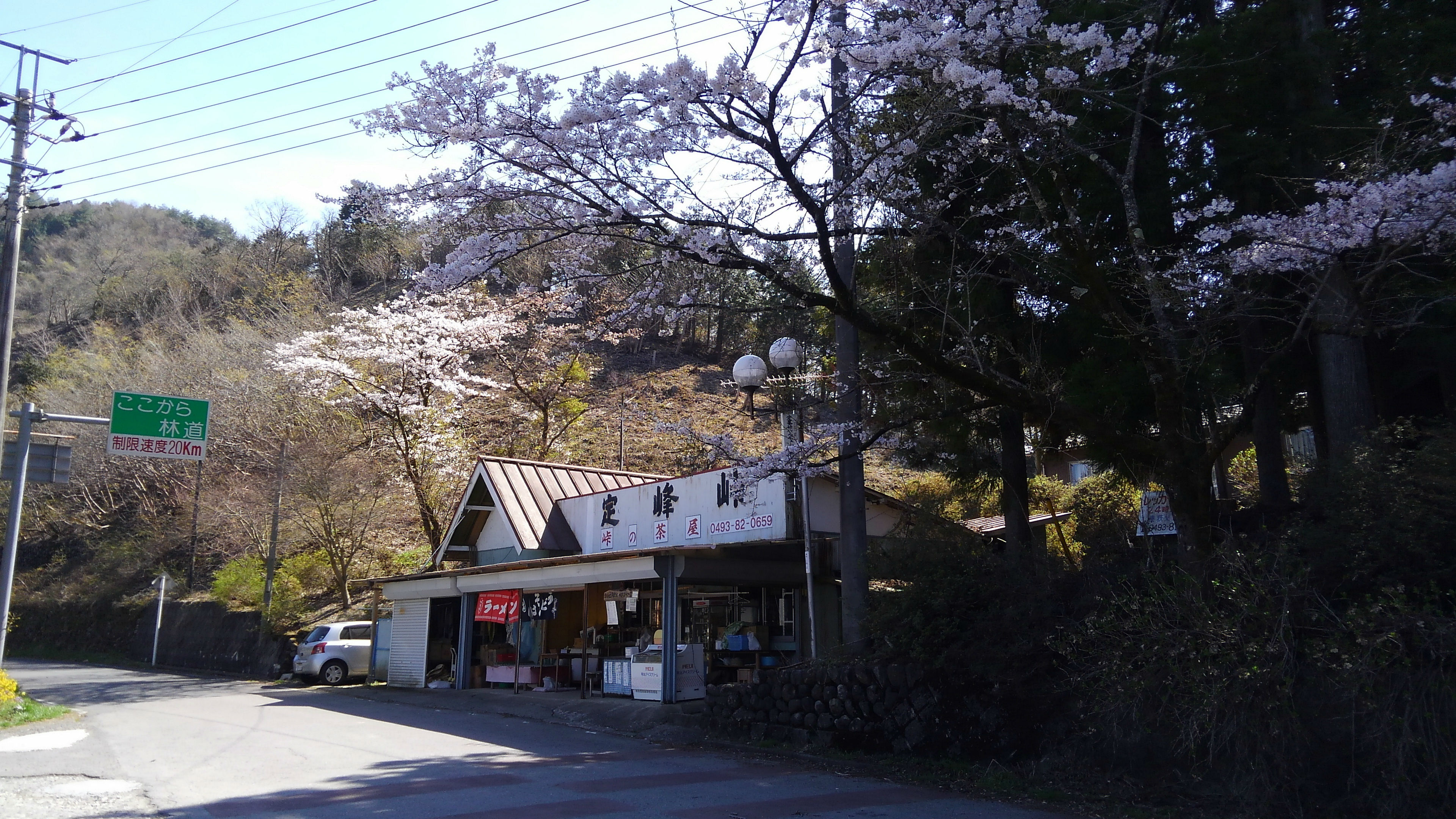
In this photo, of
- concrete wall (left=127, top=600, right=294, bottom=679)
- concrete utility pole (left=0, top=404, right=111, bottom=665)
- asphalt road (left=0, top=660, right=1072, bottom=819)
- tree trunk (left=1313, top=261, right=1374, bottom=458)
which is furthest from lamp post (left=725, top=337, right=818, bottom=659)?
concrete wall (left=127, top=600, right=294, bottom=679)

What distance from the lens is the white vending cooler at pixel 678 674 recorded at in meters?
16.2

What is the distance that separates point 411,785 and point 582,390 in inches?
909

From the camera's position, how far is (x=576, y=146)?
30.9 ft

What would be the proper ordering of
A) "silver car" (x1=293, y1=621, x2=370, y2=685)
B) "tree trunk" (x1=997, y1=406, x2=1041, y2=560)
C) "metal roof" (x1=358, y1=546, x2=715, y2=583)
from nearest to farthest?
"tree trunk" (x1=997, y1=406, x2=1041, y2=560) → "metal roof" (x1=358, y1=546, x2=715, y2=583) → "silver car" (x1=293, y1=621, x2=370, y2=685)

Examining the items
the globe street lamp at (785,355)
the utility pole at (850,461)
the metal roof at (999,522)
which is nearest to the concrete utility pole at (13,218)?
the globe street lamp at (785,355)

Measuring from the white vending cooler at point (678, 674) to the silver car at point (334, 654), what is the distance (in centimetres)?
1174

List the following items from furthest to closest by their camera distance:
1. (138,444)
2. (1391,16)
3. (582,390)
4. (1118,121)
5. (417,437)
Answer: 1. (582,390)
2. (417,437)
3. (138,444)
4. (1118,121)
5. (1391,16)

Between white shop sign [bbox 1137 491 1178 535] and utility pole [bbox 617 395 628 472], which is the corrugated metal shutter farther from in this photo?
white shop sign [bbox 1137 491 1178 535]

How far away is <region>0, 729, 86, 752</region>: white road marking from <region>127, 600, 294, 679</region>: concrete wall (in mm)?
13954

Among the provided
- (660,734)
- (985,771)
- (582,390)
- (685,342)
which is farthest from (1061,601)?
(685,342)

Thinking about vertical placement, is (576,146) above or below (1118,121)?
below

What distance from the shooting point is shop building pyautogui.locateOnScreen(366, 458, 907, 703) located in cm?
1580

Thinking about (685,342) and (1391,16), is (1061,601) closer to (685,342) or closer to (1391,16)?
(1391,16)

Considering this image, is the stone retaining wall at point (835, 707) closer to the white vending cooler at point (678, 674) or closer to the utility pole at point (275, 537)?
the white vending cooler at point (678, 674)
